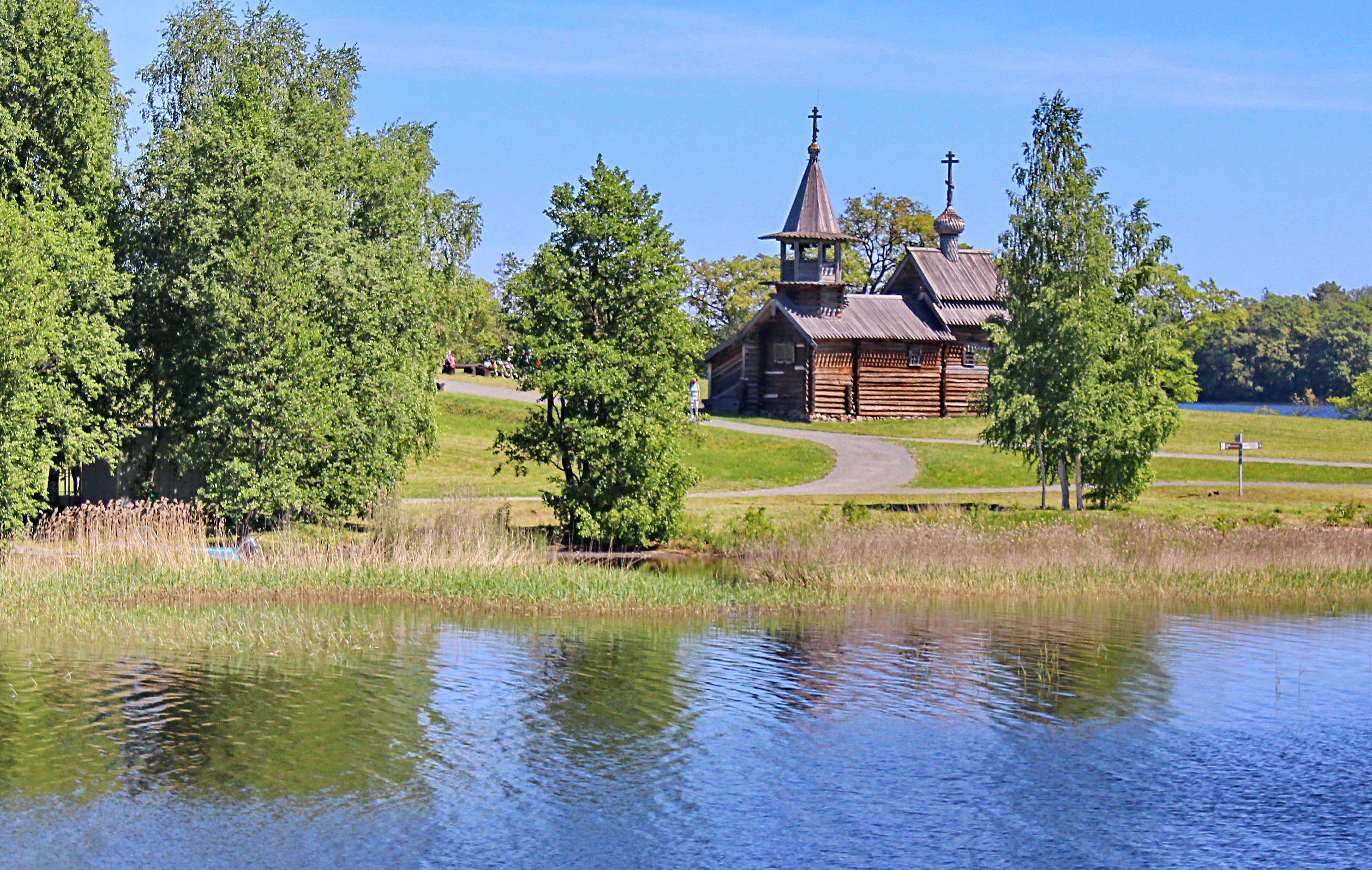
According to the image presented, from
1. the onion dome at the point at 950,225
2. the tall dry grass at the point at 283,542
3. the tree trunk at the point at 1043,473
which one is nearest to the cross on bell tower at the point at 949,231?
the onion dome at the point at 950,225

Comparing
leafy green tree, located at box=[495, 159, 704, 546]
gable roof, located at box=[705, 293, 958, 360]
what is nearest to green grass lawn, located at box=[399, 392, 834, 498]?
leafy green tree, located at box=[495, 159, 704, 546]

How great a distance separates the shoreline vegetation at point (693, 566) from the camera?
85.8ft

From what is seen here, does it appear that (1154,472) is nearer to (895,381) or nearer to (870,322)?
(895,381)

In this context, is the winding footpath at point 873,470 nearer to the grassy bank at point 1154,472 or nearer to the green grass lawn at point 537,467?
the grassy bank at point 1154,472

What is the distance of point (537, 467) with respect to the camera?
46.0 m

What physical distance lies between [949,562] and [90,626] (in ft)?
53.8

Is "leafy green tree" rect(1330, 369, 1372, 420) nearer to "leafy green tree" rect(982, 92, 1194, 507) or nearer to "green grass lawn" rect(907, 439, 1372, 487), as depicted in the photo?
"green grass lawn" rect(907, 439, 1372, 487)

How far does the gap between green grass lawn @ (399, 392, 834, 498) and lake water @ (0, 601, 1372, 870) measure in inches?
656

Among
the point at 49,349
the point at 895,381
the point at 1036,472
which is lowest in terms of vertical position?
the point at 1036,472

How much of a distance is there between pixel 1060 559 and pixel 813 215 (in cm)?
3837

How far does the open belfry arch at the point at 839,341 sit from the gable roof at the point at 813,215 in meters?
0.04

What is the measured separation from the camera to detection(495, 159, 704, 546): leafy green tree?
33.5 meters

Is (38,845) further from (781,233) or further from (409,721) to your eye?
(781,233)

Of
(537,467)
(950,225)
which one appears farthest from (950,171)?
(537,467)
